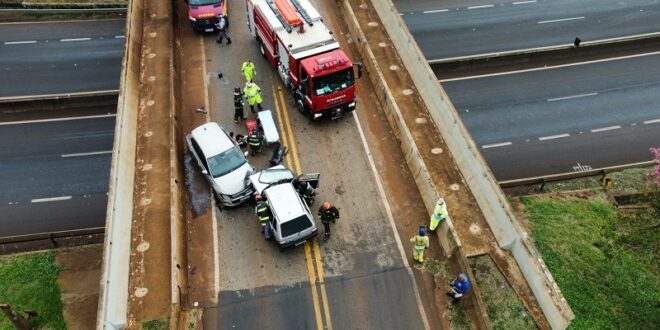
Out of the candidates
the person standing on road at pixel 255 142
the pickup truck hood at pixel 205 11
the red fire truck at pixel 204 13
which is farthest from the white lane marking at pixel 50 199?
the pickup truck hood at pixel 205 11

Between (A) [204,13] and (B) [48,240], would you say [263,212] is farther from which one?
(A) [204,13]

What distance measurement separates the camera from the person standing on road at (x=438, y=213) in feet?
49.6

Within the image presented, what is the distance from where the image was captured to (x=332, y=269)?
1530cm

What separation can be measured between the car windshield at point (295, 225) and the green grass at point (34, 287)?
28.8ft

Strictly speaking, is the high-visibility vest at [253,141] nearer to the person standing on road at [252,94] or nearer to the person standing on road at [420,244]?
the person standing on road at [252,94]

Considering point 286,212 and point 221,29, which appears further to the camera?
point 221,29

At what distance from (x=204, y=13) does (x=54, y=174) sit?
9921 mm

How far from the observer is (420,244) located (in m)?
14.6

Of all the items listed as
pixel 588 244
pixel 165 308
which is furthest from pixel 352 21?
pixel 165 308

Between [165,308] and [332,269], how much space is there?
4894 millimetres

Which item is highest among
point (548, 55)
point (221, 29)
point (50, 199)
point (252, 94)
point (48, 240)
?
point (221, 29)

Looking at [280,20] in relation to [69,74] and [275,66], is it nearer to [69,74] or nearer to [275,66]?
[275,66]

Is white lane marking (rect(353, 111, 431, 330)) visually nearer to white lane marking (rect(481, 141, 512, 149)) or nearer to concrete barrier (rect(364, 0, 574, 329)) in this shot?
concrete barrier (rect(364, 0, 574, 329))

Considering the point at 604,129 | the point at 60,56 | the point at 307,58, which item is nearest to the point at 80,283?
the point at 307,58
